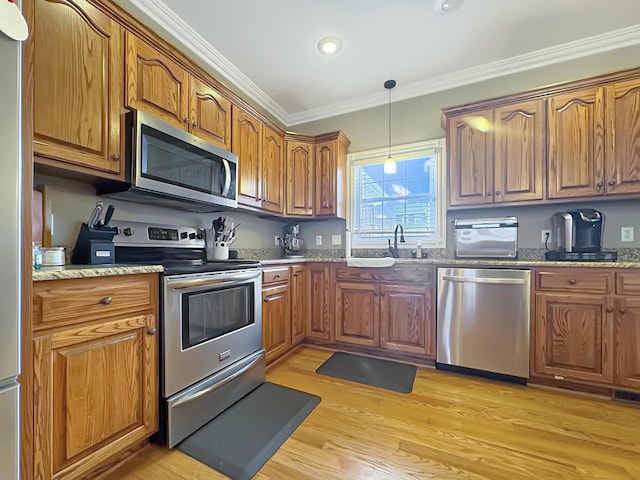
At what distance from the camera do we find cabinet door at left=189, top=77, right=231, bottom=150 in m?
1.97

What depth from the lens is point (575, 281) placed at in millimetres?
1935

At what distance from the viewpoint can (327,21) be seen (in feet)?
6.85

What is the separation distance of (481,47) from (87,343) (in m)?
3.32

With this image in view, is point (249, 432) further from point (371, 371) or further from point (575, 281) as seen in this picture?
point (575, 281)

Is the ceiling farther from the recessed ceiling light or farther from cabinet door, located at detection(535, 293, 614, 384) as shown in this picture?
cabinet door, located at detection(535, 293, 614, 384)

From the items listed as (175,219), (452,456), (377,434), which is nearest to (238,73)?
(175,219)

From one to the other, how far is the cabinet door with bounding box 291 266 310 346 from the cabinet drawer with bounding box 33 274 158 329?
1411mm

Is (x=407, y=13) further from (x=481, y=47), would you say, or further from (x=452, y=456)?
(x=452, y=456)

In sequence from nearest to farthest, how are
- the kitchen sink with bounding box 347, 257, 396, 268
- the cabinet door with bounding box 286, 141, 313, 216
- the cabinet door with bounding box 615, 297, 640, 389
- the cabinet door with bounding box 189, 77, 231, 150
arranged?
the cabinet door with bounding box 615, 297, 640, 389
the cabinet door with bounding box 189, 77, 231, 150
the kitchen sink with bounding box 347, 257, 396, 268
the cabinet door with bounding box 286, 141, 313, 216

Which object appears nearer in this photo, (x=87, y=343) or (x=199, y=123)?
(x=87, y=343)

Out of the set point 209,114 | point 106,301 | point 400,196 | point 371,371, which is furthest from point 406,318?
point 209,114

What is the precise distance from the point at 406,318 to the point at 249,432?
152 cm

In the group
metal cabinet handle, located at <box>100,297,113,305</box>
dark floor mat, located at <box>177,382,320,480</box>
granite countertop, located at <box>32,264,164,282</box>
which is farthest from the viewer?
dark floor mat, located at <box>177,382,320,480</box>

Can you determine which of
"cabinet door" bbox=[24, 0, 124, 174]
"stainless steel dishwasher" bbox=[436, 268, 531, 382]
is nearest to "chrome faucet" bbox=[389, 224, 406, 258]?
"stainless steel dishwasher" bbox=[436, 268, 531, 382]
